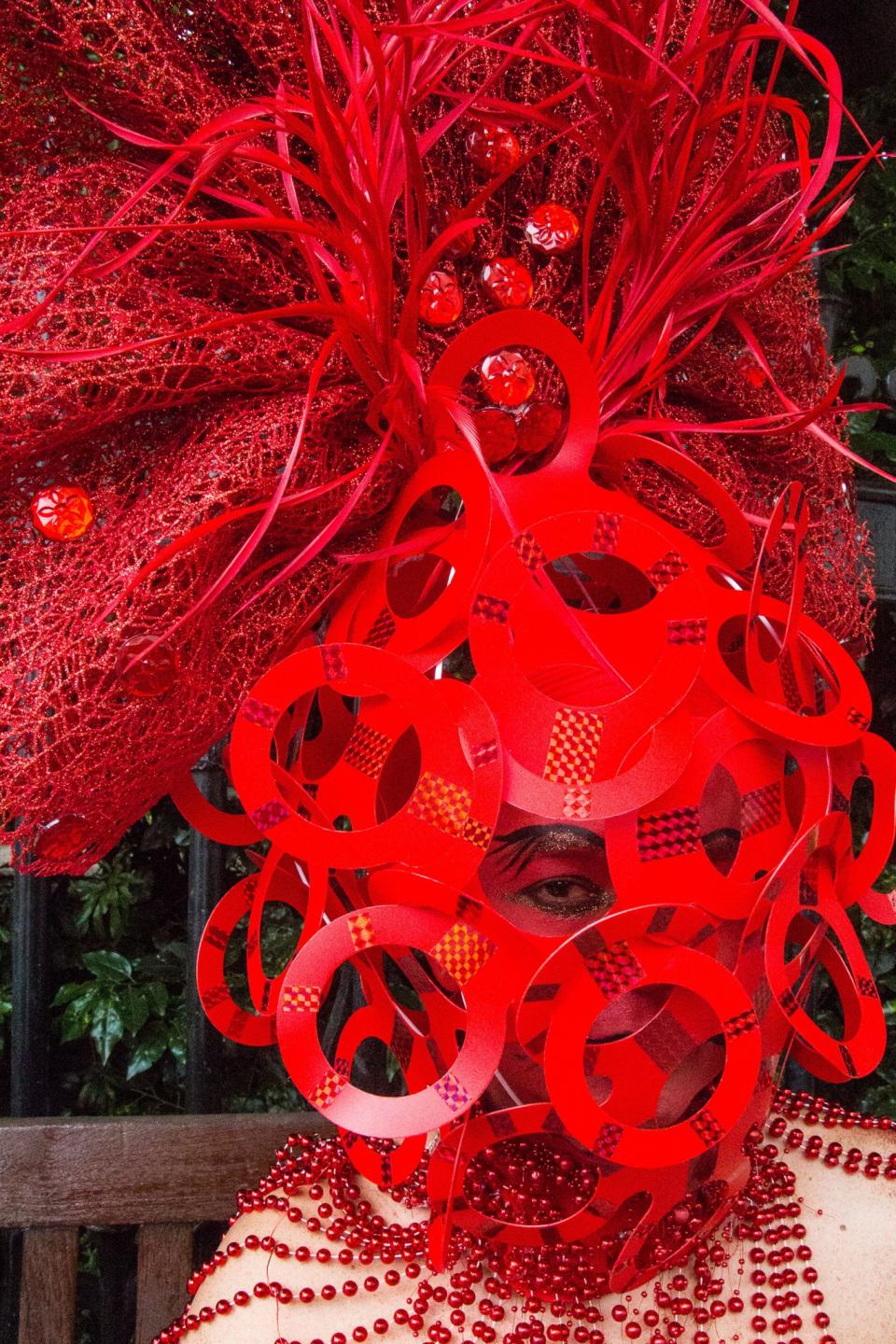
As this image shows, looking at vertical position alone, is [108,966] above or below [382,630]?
below

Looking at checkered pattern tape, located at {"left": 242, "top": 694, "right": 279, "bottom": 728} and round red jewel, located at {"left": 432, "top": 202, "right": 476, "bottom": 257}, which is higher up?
round red jewel, located at {"left": 432, "top": 202, "right": 476, "bottom": 257}

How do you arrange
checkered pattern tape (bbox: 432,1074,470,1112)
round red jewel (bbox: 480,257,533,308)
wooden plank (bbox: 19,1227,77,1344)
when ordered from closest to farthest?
checkered pattern tape (bbox: 432,1074,470,1112), round red jewel (bbox: 480,257,533,308), wooden plank (bbox: 19,1227,77,1344)

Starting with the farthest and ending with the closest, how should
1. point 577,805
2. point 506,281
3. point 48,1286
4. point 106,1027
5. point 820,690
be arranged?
point 106,1027
point 48,1286
point 820,690
point 506,281
point 577,805

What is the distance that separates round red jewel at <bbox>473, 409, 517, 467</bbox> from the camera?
2.22ft

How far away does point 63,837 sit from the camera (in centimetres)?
71

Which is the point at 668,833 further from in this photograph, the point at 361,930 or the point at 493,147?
the point at 493,147

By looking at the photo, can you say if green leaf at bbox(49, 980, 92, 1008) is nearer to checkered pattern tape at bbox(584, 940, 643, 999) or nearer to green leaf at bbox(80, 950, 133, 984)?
green leaf at bbox(80, 950, 133, 984)

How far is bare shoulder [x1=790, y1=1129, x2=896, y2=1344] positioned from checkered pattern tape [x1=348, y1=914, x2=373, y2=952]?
37 cm

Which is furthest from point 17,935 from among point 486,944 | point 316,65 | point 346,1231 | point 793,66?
point 793,66

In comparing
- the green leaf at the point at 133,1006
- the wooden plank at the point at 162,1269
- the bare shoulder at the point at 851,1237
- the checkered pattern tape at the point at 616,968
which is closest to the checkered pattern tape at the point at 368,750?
the checkered pattern tape at the point at 616,968

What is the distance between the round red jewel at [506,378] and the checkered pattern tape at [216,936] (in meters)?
0.35

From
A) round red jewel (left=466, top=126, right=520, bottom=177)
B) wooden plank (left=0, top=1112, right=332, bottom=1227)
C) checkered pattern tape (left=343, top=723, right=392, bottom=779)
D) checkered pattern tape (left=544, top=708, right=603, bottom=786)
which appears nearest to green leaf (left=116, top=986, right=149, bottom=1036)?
wooden plank (left=0, top=1112, right=332, bottom=1227)

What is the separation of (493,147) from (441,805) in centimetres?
38

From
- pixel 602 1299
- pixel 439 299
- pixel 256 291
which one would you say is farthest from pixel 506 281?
pixel 602 1299
